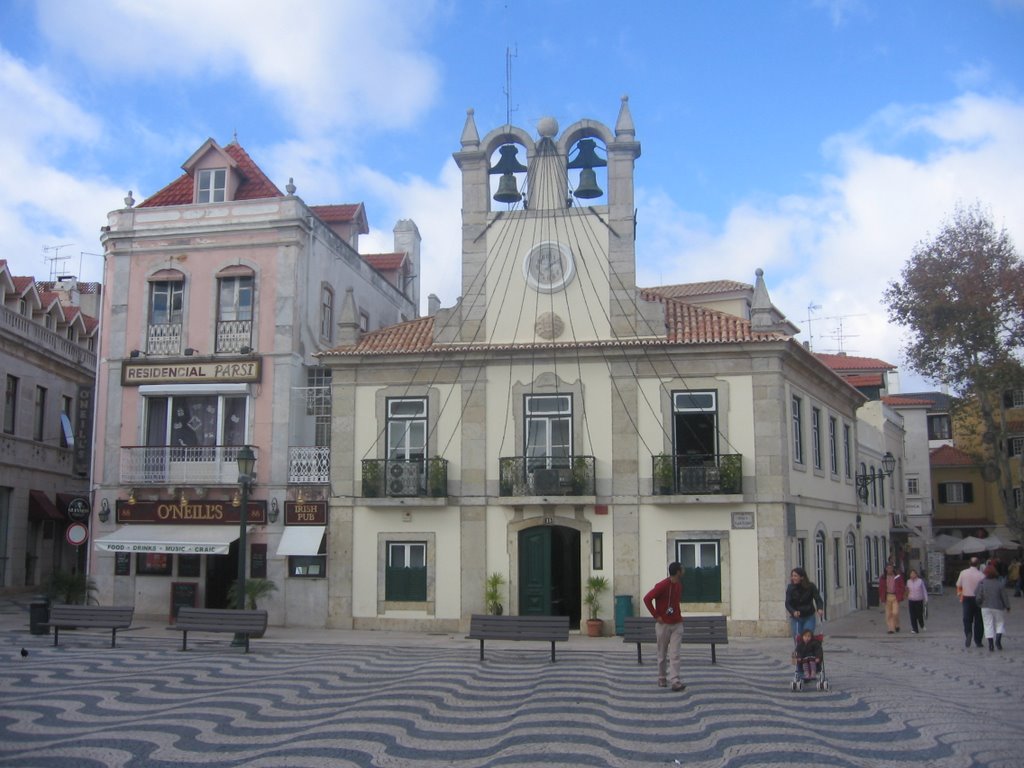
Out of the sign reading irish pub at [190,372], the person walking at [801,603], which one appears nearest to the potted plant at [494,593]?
the sign reading irish pub at [190,372]

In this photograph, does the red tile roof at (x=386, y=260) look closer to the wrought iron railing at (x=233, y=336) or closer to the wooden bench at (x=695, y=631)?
the wrought iron railing at (x=233, y=336)

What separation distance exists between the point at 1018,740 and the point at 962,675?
231 inches

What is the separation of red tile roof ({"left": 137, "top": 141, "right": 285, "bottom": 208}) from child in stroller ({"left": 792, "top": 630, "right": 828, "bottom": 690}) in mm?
18230

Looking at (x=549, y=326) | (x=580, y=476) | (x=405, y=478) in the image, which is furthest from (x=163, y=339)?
(x=580, y=476)

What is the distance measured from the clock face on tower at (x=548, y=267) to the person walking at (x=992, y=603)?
10.8m

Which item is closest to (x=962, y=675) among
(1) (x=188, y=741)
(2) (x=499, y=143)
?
(1) (x=188, y=741)

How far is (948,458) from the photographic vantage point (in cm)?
5547

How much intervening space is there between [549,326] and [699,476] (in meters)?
4.82

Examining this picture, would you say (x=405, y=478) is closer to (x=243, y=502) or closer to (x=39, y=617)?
(x=243, y=502)

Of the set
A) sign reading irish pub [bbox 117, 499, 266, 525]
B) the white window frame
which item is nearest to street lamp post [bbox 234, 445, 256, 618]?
sign reading irish pub [bbox 117, 499, 266, 525]

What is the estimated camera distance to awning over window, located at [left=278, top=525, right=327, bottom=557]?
2431 centimetres

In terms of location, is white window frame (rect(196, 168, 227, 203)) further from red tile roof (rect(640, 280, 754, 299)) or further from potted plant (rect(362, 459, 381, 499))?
red tile roof (rect(640, 280, 754, 299))

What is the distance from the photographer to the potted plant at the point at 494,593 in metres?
23.3

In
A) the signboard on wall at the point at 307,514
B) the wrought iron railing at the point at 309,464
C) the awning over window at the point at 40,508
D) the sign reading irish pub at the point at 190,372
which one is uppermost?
the sign reading irish pub at the point at 190,372
